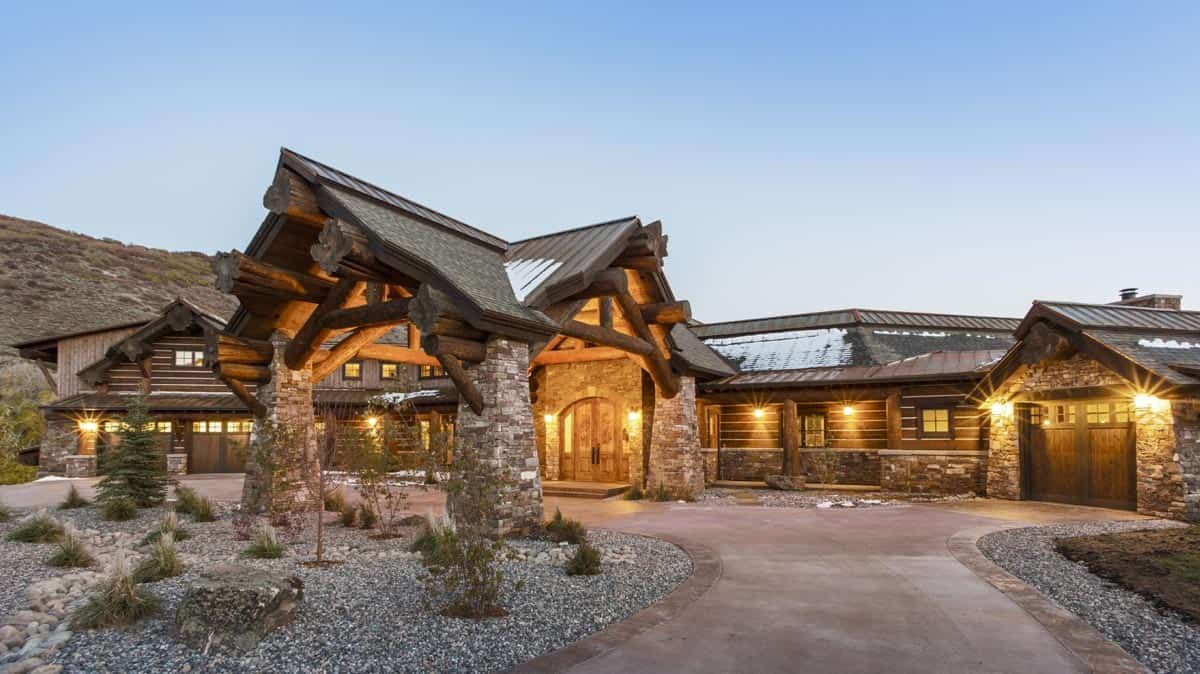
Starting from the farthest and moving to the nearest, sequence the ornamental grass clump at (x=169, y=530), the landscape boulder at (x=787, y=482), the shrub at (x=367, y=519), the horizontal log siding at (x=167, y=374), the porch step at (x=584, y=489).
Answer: the horizontal log siding at (x=167, y=374), the landscape boulder at (x=787, y=482), the porch step at (x=584, y=489), the shrub at (x=367, y=519), the ornamental grass clump at (x=169, y=530)

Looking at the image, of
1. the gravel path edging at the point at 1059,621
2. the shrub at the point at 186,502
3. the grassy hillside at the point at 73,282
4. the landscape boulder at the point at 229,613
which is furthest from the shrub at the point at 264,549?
the grassy hillside at the point at 73,282

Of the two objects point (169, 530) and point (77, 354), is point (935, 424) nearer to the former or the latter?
point (169, 530)

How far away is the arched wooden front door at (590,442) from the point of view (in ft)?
66.8

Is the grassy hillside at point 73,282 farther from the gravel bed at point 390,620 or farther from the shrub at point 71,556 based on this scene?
the gravel bed at point 390,620

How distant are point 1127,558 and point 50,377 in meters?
35.7

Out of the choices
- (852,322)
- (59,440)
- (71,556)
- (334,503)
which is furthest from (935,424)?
(59,440)

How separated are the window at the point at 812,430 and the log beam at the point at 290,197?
16388mm

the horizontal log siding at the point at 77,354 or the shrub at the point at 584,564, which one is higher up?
the horizontal log siding at the point at 77,354

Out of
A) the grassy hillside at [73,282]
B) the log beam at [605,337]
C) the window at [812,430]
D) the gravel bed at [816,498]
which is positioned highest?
the grassy hillside at [73,282]

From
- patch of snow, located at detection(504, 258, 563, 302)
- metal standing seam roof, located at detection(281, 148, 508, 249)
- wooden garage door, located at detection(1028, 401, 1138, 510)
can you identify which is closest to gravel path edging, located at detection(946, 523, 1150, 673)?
wooden garage door, located at detection(1028, 401, 1138, 510)

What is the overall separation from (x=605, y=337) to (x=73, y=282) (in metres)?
50.8

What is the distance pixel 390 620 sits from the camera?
22.0 feet

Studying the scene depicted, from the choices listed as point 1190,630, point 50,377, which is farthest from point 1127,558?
point 50,377

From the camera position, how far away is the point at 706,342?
90.0ft
